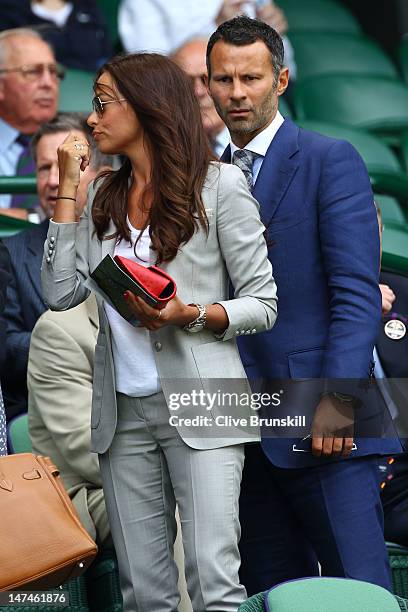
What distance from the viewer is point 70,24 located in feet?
23.1

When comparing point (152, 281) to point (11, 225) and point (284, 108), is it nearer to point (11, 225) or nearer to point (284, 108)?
point (11, 225)

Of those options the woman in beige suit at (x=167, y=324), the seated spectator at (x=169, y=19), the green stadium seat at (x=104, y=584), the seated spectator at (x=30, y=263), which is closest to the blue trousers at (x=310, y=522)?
the woman in beige suit at (x=167, y=324)

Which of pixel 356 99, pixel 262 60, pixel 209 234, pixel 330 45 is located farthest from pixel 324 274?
pixel 330 45

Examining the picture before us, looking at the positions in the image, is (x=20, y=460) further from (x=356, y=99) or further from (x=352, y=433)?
(x=356, y=99)

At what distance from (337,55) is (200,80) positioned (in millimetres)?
2911

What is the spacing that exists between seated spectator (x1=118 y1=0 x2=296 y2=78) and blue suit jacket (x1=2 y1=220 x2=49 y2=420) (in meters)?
2.57

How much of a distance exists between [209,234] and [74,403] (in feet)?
3.19

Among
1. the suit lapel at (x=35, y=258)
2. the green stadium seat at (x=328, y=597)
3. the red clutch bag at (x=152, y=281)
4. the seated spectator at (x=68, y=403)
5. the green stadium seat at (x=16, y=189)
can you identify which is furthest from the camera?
the green stadium seat at (x=16, y=189)

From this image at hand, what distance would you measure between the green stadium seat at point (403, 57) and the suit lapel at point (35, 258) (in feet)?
13.6

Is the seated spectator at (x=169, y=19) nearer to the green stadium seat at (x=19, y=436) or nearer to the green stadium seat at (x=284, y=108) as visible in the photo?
the green stadium seat at (x=284, y=108)

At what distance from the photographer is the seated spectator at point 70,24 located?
6.96 meters

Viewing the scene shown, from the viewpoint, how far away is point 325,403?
317 cm

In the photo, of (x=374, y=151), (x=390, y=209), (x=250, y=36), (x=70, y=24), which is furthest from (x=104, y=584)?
(x=70, y=24)

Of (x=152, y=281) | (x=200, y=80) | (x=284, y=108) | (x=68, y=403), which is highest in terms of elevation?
(x=152, y=281)
